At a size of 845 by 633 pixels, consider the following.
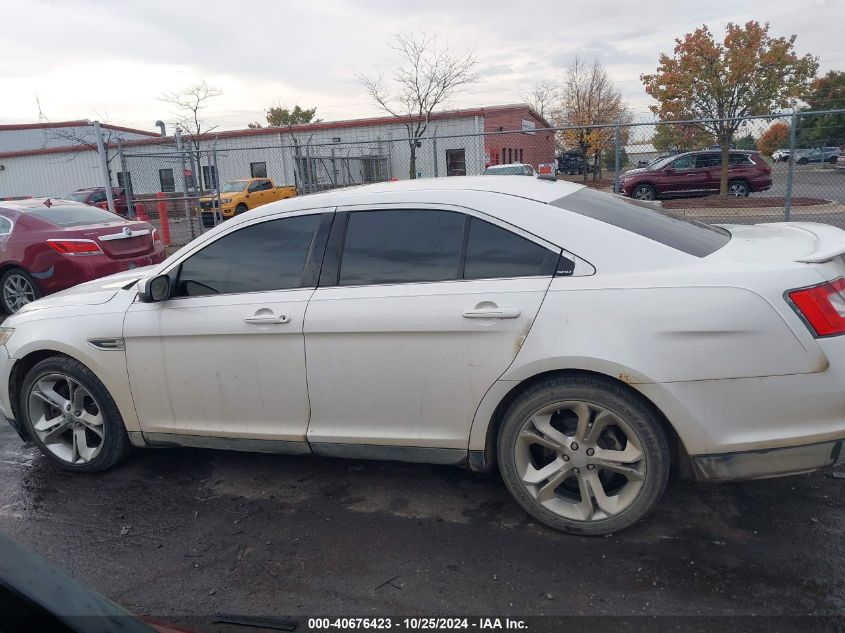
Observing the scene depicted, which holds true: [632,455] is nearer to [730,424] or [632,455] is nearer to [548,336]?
[730,424]

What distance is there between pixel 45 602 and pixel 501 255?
91.4 inches

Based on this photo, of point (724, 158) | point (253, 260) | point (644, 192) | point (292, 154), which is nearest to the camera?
point (253, 260)

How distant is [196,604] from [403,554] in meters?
0.92

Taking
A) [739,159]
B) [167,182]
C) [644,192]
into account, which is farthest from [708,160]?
[167,182]

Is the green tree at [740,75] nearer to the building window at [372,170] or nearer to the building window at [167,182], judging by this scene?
the building window at [372,170]

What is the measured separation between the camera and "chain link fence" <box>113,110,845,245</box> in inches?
435

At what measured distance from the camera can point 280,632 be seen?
2617 mm

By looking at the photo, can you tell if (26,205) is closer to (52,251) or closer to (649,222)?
(52,251)

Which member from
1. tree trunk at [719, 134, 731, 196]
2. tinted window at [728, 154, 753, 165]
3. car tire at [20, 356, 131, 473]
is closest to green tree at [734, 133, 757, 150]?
tree trunk at [719, 134, 731, 196]

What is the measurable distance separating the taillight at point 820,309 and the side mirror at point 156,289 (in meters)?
3.11

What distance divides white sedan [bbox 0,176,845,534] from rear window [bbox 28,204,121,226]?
542 centimetres

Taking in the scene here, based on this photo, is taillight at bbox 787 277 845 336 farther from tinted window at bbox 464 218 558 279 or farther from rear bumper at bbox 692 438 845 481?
tinted window at bbox 464 218 558 279

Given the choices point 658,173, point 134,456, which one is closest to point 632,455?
point 134,456

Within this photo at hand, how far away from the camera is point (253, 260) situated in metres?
3.65
